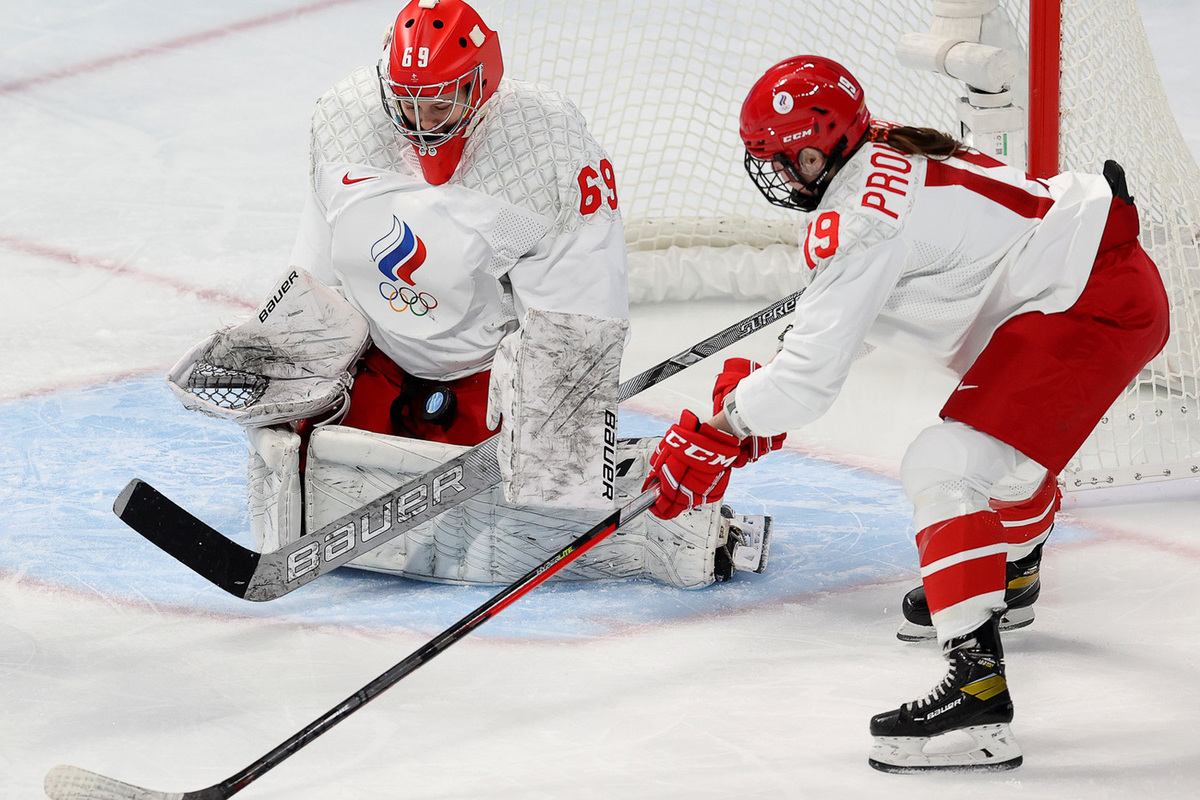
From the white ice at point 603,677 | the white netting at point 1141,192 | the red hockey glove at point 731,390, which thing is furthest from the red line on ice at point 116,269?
the white netting at point 1141,192

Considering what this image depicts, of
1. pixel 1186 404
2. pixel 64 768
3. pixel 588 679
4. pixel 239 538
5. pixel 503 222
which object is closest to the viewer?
pixel 64 768

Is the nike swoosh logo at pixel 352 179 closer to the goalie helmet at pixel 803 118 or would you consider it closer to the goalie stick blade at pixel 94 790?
the goalie helmet at pixel 803 118

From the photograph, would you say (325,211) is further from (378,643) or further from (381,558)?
(378,643)

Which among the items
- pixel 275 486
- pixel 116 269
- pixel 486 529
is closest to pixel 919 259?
pixel 486 529

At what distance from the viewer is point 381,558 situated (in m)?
2.70

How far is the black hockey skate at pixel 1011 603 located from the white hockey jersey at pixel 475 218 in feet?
2.56

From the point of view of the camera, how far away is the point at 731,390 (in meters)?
2.29

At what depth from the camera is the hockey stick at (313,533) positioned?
250cm

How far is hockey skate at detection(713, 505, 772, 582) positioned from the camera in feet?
8.84

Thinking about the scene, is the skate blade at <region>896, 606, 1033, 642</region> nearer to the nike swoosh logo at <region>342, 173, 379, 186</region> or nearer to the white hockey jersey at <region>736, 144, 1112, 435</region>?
the white hockey jersey at <region>736, 144, 1112, 435</region>

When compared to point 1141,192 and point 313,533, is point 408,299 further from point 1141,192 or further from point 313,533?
point 1141,192

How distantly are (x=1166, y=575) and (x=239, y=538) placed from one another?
186cm

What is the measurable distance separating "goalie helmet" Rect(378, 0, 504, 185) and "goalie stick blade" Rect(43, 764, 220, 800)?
1.19 meters

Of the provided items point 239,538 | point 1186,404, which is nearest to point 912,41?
point 1186,404
